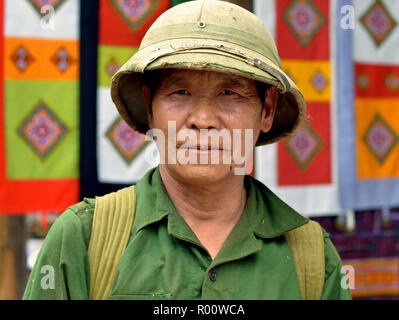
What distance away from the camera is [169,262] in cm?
138

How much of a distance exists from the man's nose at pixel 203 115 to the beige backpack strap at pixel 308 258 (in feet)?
1.35

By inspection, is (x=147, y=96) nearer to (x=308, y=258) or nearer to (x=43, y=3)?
(x=308, y=258)

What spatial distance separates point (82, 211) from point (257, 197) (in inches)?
20.7

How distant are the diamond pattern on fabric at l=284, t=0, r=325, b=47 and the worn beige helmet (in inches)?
55.7

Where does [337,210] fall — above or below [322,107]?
below

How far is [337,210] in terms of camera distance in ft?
10.0

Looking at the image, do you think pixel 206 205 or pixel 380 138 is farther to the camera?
pixel 380 138

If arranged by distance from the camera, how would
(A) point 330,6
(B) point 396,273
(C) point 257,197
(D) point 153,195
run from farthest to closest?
1. (B) point 396,273
2. (A) point 330,6
3. (C) point 257,197
4. (D) point 153,195

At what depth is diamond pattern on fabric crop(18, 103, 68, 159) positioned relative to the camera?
2582 millimetres

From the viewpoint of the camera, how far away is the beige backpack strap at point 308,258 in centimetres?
149

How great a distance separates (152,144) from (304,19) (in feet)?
3.40

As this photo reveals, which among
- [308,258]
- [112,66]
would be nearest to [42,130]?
[112,66]
